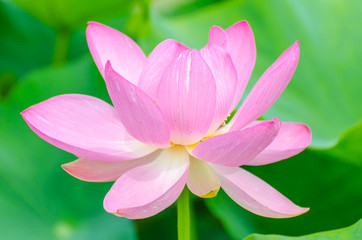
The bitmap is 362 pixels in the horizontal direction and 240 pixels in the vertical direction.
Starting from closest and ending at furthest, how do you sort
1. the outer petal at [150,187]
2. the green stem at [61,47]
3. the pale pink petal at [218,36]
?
the outer petal at [150,187] → the pale pink petal at [218,36] → the green stem at [61,47]

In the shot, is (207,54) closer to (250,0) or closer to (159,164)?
(159,164)

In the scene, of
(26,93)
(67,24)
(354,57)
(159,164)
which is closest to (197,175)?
(159,164)

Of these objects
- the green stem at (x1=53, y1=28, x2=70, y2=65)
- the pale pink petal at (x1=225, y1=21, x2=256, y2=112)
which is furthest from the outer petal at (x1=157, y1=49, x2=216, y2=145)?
the green stem at (x1=53, y1=28, x2=70, y2=65)

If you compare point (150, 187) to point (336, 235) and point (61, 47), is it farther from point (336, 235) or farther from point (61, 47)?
point (61, 47)

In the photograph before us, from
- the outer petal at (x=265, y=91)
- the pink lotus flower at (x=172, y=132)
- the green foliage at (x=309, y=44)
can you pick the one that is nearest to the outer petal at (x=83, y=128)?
the pink lotus flower at (x=172, y=132)

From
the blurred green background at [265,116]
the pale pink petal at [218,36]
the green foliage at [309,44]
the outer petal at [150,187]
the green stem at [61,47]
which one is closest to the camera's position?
the outer petal at [150,187]

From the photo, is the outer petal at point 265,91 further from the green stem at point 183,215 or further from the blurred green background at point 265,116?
the blurred green background at point 265,116
